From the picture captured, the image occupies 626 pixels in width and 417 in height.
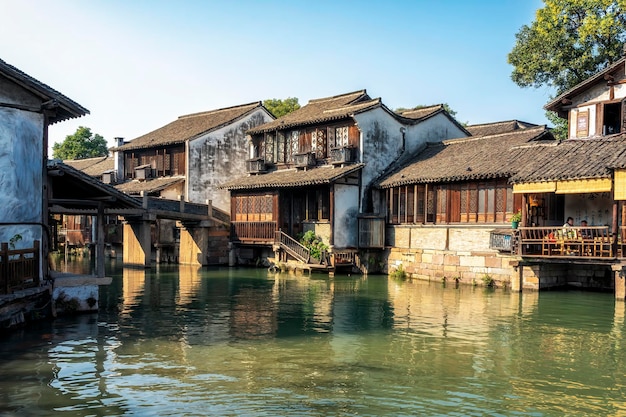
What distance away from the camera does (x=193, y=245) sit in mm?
36406

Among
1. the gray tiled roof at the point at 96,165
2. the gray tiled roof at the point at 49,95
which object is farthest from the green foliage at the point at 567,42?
the gray tiled roof at the point at 96,165

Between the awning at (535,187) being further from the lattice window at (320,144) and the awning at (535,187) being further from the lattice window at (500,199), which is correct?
the lattice window at (320,144)

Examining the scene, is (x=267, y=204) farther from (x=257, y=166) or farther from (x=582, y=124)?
(x=582, y=124)

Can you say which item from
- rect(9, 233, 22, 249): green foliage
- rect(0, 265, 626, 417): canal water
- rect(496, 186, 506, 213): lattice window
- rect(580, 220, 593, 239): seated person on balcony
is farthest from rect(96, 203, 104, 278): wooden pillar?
rect(496, 186, 506, 213): lattice window

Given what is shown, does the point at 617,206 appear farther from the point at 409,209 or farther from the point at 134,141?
the point at 134,141

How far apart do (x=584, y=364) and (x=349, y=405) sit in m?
5.45

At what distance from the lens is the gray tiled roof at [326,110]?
105 feet

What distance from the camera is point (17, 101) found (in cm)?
1541

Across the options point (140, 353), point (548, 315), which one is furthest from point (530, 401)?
point (548, 315)

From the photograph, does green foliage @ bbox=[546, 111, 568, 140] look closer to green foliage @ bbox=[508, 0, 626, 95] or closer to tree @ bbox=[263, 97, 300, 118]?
green foliage @ bbox=[508, 0, 626, 95]

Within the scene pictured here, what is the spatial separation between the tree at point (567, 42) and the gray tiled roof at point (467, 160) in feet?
17.0

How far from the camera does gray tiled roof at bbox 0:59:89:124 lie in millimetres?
14852

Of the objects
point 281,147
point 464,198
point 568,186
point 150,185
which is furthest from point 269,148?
point 568,186

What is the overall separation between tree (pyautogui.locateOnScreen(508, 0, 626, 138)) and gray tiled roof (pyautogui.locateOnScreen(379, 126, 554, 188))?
518 cm
